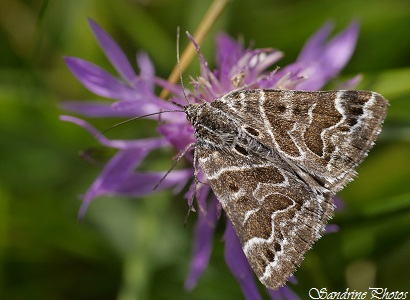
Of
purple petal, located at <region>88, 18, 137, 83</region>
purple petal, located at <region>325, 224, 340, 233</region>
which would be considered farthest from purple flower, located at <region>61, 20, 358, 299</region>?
purple petal, located at <region>325, 224, 340, 233</region>

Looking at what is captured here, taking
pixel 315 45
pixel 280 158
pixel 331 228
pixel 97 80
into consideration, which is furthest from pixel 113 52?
pixel 331 228

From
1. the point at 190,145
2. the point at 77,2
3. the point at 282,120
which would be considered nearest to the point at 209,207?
the point at 190,145

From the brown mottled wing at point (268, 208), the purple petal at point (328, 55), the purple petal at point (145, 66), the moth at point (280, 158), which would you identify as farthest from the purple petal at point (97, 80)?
the purple petal at point (328, 55)

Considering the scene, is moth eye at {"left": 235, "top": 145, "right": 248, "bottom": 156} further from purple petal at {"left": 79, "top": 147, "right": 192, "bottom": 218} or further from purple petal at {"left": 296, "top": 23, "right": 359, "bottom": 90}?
purple petal at {"left": 296, "top": 23, "right": 359, "bottom": 90}

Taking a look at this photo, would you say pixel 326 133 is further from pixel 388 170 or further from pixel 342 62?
pixel 388 170

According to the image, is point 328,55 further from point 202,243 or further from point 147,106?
point 202,243

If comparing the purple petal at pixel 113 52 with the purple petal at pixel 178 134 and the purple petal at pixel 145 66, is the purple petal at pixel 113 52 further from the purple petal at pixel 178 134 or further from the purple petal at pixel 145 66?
the purple petal at pixel 178 134
